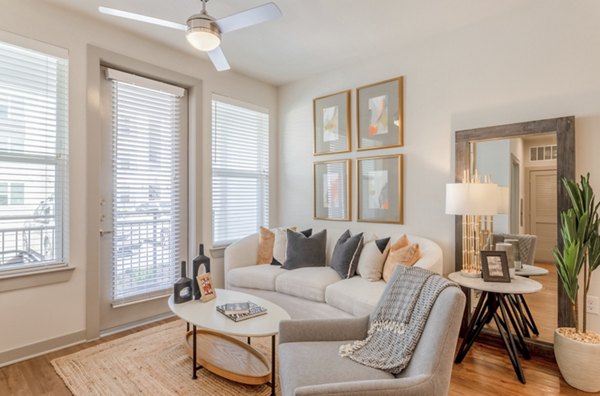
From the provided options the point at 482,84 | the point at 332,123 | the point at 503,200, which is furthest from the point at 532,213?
the point at 332,123

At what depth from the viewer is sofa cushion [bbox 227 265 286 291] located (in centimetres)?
335

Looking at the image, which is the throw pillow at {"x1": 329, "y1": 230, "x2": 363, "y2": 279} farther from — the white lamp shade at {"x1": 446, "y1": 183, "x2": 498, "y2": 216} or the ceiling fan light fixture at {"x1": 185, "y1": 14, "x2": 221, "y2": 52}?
the ceiling fan light fixture at {"x1": 185, "y1": 14, "x2": 221, "y2": 52}

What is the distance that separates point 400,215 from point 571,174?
4.71 ft

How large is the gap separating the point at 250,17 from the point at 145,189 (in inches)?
81.8

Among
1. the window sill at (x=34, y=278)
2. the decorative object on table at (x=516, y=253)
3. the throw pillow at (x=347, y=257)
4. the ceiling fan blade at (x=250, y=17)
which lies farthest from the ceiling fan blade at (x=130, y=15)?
the decorative object on table at (x=516, y=253)

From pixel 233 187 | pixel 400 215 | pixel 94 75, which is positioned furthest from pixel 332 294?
pixel 94 75

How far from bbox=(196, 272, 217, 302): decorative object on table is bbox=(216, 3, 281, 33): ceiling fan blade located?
1.75 metres

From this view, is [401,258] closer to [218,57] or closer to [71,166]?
[218,57]

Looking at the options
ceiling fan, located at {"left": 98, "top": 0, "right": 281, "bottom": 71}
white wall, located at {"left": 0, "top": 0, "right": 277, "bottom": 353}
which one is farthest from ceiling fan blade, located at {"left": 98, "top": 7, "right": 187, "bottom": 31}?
white wall, located at {"left": 0, "top": 0, "right": 277, "bottom": 353}

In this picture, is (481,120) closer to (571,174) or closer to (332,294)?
(571,174)

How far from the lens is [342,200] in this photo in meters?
3.98

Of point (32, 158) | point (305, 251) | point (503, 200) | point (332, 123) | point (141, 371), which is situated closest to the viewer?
point (141, 371)

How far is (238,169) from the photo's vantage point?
13.8 feet

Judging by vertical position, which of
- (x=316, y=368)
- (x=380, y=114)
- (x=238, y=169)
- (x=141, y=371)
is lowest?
(x=141, y=371)
